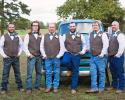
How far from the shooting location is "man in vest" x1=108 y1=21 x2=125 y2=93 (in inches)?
499

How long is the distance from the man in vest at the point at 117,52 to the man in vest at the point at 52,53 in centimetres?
143

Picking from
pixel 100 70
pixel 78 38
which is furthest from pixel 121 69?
pixel 78 38

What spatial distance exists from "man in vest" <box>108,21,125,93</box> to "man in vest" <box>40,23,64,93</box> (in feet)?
4.68

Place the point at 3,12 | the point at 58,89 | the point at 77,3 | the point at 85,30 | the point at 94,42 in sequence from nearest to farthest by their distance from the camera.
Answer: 1. the point at 94,42
2. the point at 58,89
3. the point at 85,30
4. the point at 77,3
5. the point at 3,12

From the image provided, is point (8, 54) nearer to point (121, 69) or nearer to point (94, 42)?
point (94, 42)

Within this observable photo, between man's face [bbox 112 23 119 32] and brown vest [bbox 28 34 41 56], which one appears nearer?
man's face [bbox 112 23 119 32]

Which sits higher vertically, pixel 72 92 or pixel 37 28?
pixel 37 28

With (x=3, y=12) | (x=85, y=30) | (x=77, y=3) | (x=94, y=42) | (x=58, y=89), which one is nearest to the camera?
(x=94, y=42)

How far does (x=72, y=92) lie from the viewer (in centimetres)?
1281

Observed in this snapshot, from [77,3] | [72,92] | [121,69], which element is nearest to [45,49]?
[72,92]

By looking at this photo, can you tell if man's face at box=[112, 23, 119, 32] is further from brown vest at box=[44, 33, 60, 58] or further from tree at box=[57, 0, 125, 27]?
tree at box=[57, 0, 125, 27]

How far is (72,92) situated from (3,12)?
5038 cm

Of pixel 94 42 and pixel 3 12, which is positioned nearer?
pixel 94 42

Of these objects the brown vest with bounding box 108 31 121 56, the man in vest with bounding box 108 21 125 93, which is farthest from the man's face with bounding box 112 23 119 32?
the brown vest with bounding box 108 31 121 56
